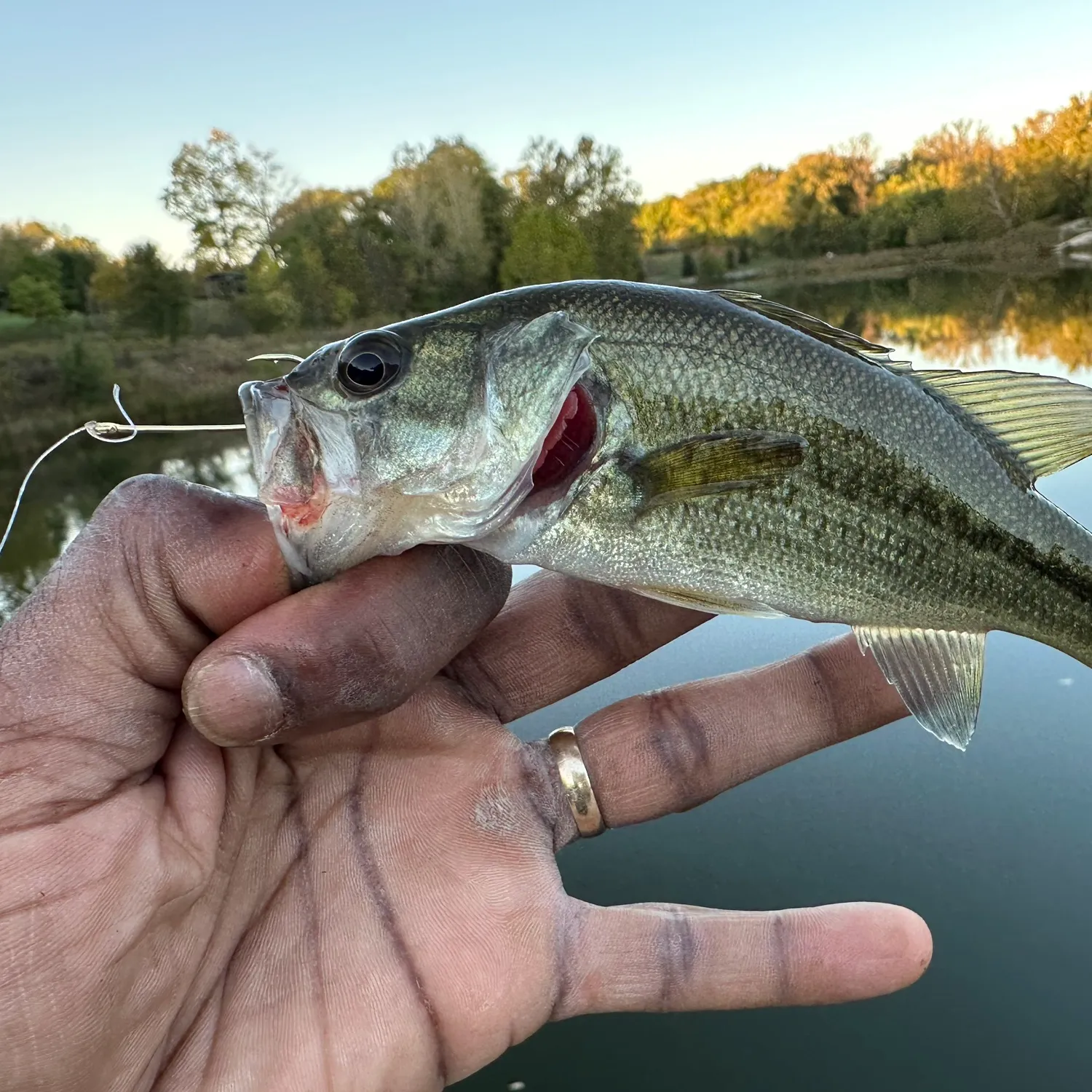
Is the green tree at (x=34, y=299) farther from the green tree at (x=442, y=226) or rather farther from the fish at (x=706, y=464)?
the fish at (x=706, y=464)

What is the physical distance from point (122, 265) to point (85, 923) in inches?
1335

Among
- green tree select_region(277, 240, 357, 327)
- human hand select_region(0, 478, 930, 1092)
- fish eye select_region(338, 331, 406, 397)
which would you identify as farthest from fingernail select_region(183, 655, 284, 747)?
green tree select_region(277, 240, 357, 327)

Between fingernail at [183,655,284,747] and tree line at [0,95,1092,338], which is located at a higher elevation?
tree line at [0,95,1092,338]

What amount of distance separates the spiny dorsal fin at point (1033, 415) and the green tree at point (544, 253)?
38.0 meters

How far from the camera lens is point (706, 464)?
205cm

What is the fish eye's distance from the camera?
1.90 meters

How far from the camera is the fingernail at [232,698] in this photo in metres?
1.56

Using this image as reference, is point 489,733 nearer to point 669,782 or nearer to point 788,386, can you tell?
point 669,782

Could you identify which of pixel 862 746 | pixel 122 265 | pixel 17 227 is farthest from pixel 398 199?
pixel 862 746

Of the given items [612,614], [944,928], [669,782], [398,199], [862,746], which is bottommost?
[944,928]

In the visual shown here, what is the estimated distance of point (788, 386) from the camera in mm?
2137

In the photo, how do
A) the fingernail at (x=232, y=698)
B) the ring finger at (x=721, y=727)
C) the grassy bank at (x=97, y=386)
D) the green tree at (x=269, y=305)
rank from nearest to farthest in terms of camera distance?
the fingernail at (x=232, y=698), the ring finger at (x=721, y=727), the grassy bank at (x=97, y=386), the green tree at (x=269, y=305)

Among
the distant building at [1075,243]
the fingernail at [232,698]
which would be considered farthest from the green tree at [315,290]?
the distant building at [1075,243]

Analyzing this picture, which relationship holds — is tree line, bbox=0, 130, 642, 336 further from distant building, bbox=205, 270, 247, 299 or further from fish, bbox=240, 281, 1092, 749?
fish, bbox=240, 281, 1092, 749
